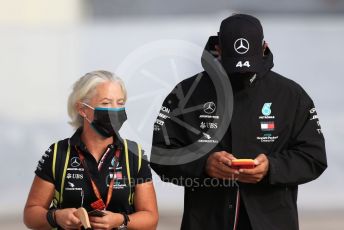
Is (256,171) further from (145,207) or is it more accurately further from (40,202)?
(40,202)

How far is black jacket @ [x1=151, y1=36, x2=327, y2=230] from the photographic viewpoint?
4160 mm

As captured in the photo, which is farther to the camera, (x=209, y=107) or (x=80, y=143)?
(x=80, y=143)

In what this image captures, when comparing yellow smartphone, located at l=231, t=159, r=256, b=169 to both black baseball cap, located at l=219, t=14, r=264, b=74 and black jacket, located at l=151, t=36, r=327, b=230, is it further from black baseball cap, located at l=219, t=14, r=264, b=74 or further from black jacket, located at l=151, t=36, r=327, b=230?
black baseball cap, located at l=219, t=14, r=264, b=74

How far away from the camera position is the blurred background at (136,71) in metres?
9.84

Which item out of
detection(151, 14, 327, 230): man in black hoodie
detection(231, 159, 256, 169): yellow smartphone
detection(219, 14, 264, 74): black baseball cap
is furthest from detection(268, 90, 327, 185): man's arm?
detection(219, 14, 264, 74): black baseball cap

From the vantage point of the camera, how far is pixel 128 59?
1023cm

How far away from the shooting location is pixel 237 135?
13.7 ft

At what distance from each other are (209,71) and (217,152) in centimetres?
38

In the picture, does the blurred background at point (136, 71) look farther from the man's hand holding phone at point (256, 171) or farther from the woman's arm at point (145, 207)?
the man's hand holding phone at point (256, 171)

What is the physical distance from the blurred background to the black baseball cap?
17.3 ft

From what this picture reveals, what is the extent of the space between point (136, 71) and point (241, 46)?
5.53 metres

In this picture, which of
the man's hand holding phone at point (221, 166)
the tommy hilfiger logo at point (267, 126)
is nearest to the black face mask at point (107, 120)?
the man's hand holding phone at point (221, 166)

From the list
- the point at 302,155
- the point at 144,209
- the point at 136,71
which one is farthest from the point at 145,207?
the point at 136,71

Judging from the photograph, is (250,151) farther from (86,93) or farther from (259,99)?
(86,93)
